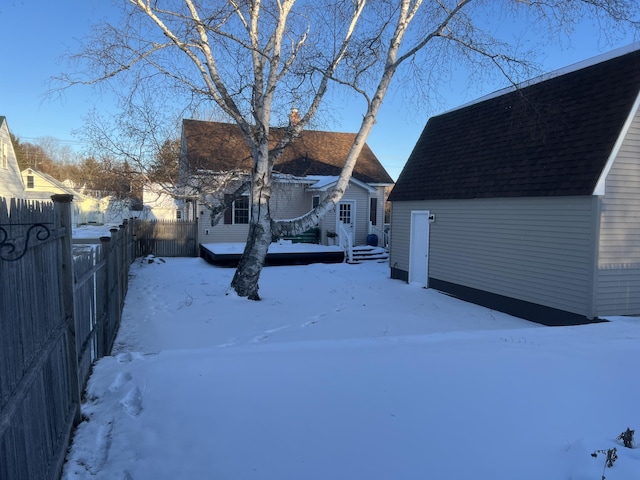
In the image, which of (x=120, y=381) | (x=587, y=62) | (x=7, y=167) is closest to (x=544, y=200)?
(x=587, y=62)

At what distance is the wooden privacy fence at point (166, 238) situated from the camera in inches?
734

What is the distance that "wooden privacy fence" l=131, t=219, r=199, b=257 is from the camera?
734 inches

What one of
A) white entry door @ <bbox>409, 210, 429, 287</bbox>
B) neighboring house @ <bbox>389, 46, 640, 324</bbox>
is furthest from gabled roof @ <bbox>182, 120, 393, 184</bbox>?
neighboring house @ <bbox>389, 46, 640, 324</bbox>

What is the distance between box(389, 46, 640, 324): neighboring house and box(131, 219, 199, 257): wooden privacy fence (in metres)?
10.3

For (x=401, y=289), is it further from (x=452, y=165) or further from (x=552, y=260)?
(x=552, y=260)

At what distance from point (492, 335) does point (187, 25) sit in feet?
26.3

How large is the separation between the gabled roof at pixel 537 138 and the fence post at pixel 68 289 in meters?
8.97

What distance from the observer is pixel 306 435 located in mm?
3021

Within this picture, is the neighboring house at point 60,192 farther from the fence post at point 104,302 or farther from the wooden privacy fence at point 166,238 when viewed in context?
the fence post at point 104,302

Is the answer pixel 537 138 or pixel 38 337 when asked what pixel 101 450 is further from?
pixel 537 138

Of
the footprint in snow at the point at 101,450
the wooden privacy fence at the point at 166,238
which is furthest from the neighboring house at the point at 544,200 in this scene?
the wooden privacy fence at the point at 166,238

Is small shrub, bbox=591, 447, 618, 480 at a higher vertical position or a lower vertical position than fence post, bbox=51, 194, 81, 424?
lower

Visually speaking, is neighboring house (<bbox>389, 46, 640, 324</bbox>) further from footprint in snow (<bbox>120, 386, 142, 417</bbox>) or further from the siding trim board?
footprint in snow (<bbox>120, 386, 142, 417</bbox>)

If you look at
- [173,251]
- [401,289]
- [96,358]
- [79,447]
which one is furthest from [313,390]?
[173,251]
